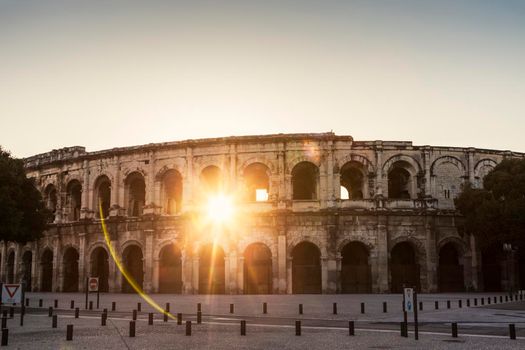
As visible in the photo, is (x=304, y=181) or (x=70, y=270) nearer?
(x=304, y=181)

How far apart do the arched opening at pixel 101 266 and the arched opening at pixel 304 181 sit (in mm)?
14496

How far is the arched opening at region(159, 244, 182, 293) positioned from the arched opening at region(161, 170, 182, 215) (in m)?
2.69

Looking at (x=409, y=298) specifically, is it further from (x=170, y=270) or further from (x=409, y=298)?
(x=170, y=270)

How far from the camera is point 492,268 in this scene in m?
A: 38.7

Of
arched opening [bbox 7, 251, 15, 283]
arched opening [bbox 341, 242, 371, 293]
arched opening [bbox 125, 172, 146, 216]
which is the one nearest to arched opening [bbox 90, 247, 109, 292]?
arched opening [bbox 125, 172, 146, 216]

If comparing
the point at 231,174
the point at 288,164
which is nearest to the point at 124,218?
the point at 231,174

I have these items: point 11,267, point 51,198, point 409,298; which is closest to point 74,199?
point 51,198

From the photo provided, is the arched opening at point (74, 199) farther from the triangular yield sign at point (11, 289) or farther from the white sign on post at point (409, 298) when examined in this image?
the white sign on post at point (409, 298)

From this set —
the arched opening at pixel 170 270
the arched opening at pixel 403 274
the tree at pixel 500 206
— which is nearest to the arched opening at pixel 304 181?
the arched opening at pixel 403 274

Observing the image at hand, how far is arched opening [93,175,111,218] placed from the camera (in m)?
42.6

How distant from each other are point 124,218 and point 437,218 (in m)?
20.9

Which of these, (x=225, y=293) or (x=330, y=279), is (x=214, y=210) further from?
(x=330, y=279)

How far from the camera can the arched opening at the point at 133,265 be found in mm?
40375

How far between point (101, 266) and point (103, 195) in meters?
5.34
